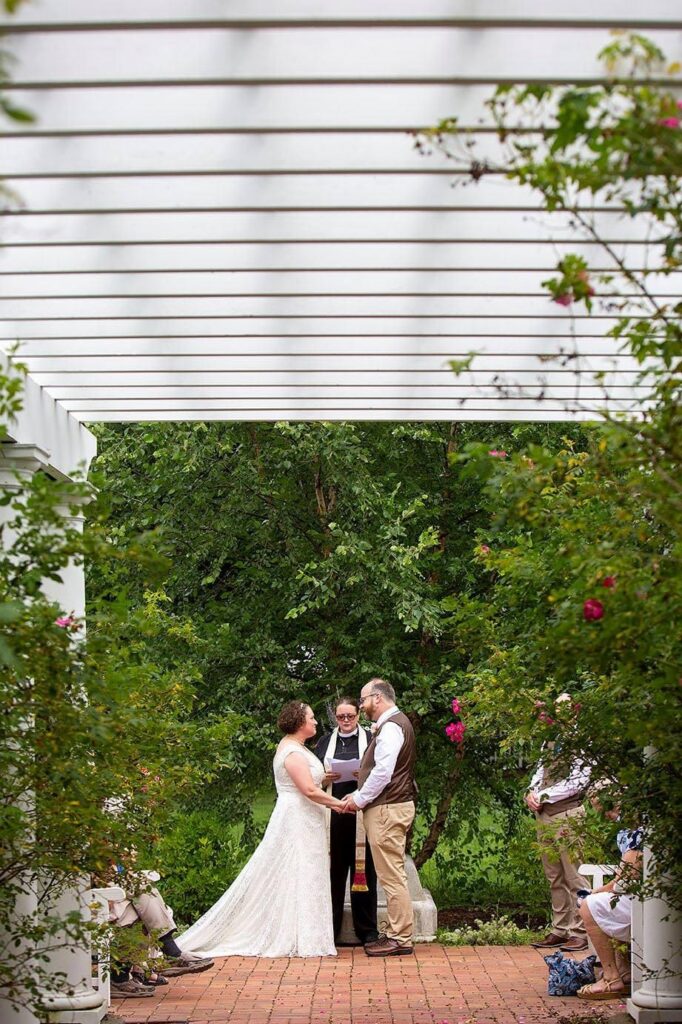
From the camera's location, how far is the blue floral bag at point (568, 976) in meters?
8.98

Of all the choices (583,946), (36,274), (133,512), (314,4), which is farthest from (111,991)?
(314,4)

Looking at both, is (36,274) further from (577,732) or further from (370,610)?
(370,610)

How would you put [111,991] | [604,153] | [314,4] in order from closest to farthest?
[604,153]
[314,4]
[111,991]

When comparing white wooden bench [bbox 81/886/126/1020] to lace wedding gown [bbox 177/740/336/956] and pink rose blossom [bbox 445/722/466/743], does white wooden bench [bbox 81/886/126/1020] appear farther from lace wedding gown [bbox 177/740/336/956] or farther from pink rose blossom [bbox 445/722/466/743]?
pink rose blossom [bbox 445/722/466/743]

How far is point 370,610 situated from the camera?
13797 mm

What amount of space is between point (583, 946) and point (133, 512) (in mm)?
6497

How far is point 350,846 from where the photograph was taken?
11.6 metres

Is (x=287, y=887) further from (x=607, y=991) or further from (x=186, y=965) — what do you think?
(x=607, y=991)

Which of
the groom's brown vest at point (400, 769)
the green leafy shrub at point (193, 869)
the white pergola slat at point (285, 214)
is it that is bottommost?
the green leafy shrub at point (193, 869)

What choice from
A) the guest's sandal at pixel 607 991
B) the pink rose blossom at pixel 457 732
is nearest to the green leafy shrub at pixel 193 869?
the pink rose blossom at pixel 457 732

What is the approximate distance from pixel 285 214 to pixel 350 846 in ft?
22.3

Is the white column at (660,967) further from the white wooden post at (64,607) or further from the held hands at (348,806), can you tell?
the held hands at (348,806)

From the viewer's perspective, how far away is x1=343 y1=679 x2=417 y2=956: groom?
10.8 meters

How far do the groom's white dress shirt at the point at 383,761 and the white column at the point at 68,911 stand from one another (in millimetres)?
2874
